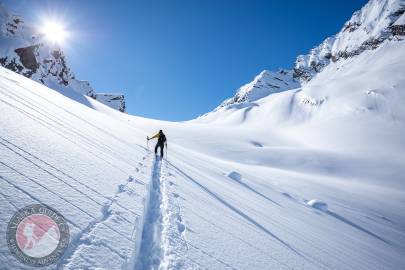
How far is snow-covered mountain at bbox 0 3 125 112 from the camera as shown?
102225 mm

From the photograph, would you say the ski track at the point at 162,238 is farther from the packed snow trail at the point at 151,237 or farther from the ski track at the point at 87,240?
the ski track at the point at 87,240

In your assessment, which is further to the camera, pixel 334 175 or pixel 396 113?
pixel 396 113

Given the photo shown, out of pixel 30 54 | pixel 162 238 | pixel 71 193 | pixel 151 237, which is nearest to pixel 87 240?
pixel 71 193

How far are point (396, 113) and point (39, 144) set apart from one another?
83.1m

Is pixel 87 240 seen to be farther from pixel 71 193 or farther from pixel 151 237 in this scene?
pixel 151 237

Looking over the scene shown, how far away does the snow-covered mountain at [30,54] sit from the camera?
102 metres

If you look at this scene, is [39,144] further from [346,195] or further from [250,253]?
[346,195]

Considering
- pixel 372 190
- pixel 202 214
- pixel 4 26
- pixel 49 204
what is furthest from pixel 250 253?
pixel 4 26

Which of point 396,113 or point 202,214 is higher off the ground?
point 396,113

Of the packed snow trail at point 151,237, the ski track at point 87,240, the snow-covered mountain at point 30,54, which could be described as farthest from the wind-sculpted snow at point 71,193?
→ the snow-covered mountain at point 30,54

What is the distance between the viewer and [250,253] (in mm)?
5355

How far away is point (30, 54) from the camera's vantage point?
109 meters

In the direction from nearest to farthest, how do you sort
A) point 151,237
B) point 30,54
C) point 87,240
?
1. point 87,240
2. point 151,237
3. point 30,54

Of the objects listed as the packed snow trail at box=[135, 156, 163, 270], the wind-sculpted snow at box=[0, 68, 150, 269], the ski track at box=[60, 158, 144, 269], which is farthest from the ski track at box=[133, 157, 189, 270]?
the ski track at box=[60, 158, 144, 269]
